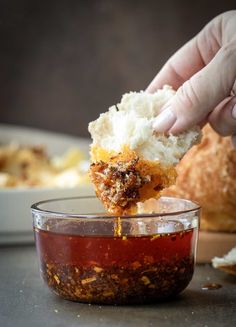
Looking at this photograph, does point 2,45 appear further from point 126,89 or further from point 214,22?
point 214,22

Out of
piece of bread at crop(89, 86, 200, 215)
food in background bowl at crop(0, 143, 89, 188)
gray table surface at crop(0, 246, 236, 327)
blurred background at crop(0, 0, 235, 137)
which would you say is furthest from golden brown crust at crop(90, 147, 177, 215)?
blurred background at crop(0, 0, 235, 137)

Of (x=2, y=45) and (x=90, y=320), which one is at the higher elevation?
(x=2, y=45)

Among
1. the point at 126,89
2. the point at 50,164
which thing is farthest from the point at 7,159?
the point at 126,89

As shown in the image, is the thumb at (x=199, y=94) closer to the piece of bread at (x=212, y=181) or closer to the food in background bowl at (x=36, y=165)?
the piece of bread at (x=212, y=181)

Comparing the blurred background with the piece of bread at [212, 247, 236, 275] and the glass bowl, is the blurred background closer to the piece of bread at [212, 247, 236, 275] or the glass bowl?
the piece of bread at [212, 247, 236, 275]

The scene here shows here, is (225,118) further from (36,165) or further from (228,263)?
(36,165)

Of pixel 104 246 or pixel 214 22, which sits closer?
pixel 104 246
